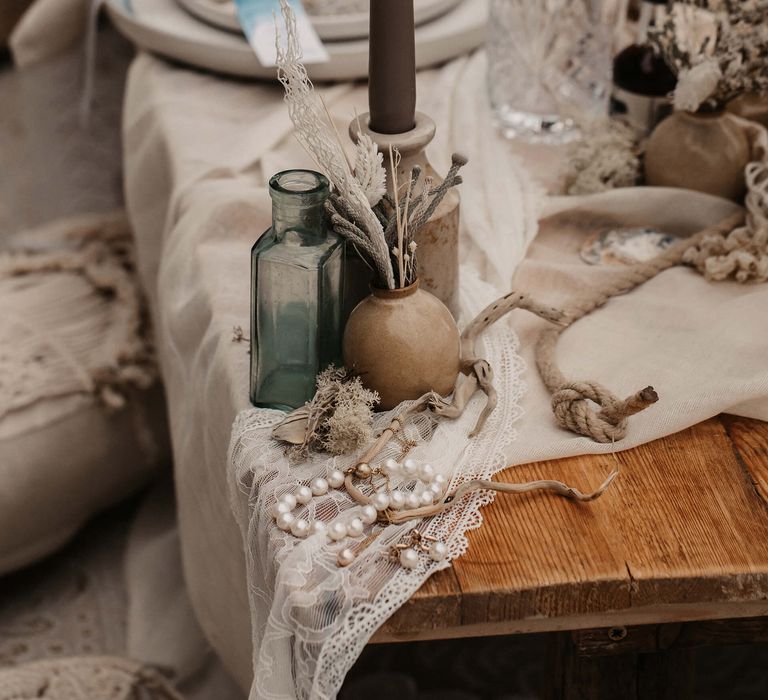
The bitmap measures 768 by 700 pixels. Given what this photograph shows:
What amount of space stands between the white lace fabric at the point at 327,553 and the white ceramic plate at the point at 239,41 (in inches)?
25.0

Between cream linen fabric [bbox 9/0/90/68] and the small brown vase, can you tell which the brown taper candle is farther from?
cream linen fabric [bbox 9/0/90/68]

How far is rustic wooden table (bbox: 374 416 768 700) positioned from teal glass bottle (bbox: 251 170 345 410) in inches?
7.1

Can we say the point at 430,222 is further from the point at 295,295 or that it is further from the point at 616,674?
the point at 616,674

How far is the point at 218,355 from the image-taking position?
954 millimetres

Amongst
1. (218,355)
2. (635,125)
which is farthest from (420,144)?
(635,125)

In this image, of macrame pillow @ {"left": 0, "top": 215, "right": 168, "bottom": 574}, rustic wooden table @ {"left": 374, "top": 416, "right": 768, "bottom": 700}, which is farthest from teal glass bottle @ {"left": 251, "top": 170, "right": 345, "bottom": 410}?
macrame pillow @ {"left": 0, "top": 215, "right": 168, "bottom": 574}

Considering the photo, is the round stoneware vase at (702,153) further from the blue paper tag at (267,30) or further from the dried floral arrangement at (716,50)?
the blue paper tag at (267,30)

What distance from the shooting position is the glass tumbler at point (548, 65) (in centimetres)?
127

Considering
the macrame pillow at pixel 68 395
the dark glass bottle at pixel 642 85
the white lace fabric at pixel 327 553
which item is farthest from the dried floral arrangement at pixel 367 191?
the macrame pillow at pixel 68 395

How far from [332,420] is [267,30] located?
76cm

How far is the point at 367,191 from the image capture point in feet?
2.54

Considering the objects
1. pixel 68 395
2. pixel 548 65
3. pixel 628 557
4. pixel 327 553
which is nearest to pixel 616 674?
pixel 628 557

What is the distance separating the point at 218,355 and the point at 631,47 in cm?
64

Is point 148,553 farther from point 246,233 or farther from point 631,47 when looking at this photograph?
point 631,47
